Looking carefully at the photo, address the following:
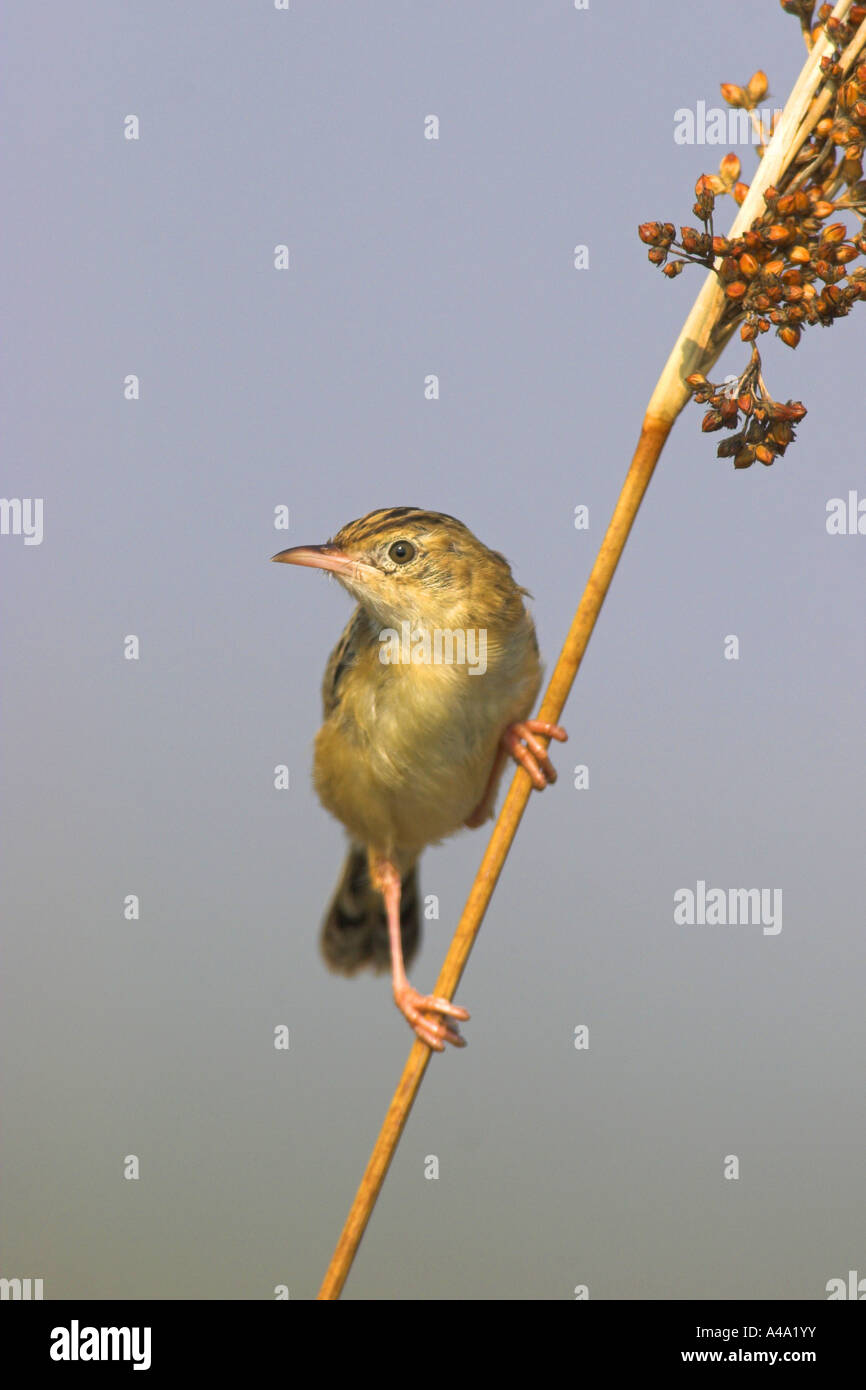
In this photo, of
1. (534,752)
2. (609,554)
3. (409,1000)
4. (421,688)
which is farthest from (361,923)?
(609,554)

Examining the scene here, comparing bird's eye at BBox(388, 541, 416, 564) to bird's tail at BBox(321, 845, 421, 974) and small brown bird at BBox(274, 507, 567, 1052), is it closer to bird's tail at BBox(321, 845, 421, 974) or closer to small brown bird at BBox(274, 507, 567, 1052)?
small brown bird at BBox(274, 507, 567, 1052)

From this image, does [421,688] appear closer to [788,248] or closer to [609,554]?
[609,554]

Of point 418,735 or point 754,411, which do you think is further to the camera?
point 418,735

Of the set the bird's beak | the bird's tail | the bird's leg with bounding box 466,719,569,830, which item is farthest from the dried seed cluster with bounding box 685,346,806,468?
the bird's tail

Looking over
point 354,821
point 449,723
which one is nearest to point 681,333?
point 449,723

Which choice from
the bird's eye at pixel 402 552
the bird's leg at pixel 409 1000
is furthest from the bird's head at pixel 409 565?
the bird's leg at pixel 409 1000

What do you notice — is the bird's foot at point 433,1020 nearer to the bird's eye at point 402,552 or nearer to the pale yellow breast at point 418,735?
the pale yellow breast at point 418,735
